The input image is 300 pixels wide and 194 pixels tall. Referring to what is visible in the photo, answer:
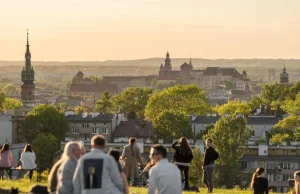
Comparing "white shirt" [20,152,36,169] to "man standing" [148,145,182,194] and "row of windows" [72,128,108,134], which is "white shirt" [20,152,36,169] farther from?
"row of windows" [72,128,108,134]

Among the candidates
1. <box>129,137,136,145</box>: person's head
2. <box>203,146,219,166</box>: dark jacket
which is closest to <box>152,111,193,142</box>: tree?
<box>203,146,219,166</box>: dark jacket

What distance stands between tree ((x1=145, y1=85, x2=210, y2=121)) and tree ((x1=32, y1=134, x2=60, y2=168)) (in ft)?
132

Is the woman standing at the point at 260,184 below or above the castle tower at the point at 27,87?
below

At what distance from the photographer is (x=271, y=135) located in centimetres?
11362

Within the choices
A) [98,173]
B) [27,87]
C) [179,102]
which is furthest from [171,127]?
[98,173]

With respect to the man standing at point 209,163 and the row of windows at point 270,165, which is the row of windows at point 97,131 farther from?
the man standing at point 209,163

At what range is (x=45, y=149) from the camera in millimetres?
93938

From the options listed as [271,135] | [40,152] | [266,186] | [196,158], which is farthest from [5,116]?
[266,186]

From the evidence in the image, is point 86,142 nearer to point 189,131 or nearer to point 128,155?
point 189,131

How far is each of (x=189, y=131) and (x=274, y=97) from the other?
76351 millimetres

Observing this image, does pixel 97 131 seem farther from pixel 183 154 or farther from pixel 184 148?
pixel 184 148

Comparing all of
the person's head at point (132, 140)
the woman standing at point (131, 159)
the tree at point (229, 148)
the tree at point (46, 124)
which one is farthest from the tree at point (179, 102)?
the person's head at point (132, 140)

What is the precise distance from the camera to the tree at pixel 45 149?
305ft

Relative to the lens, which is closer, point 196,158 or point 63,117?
point 196,158
